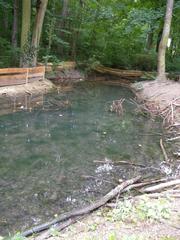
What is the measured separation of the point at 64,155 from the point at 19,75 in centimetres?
621

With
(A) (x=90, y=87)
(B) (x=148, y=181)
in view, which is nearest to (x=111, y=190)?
(B) (x=148, y=181)

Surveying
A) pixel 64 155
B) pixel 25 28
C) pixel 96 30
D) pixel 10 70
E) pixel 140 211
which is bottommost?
pixel 64 155

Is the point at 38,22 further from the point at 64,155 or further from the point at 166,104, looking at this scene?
the point at 64,155

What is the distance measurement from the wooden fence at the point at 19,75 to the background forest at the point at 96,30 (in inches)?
78.3

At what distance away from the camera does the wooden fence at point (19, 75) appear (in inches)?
449

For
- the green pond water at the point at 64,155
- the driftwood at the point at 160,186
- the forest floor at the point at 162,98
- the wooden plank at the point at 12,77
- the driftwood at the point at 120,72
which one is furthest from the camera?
the driftwood at the point at 120,72

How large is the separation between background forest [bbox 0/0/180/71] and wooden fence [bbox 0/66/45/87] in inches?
78.3

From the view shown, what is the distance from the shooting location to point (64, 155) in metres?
6.73

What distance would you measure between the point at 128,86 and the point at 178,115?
22.7 ft

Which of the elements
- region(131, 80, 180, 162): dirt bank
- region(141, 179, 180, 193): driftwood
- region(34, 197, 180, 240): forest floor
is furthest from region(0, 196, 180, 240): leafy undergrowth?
region(131, 80, 180, 162): dirt bank

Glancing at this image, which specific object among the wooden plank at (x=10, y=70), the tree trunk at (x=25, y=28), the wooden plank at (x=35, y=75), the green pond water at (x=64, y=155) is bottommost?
the green pond water at (x=64, y=155)

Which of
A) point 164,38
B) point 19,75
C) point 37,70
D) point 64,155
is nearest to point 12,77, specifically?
point 19,75

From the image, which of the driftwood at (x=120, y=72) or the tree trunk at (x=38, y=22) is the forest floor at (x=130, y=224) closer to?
the tree trunk at (x=38, y=22)

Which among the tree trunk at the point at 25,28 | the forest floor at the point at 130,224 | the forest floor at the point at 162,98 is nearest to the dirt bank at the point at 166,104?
the forest floor at the point at 162,98
